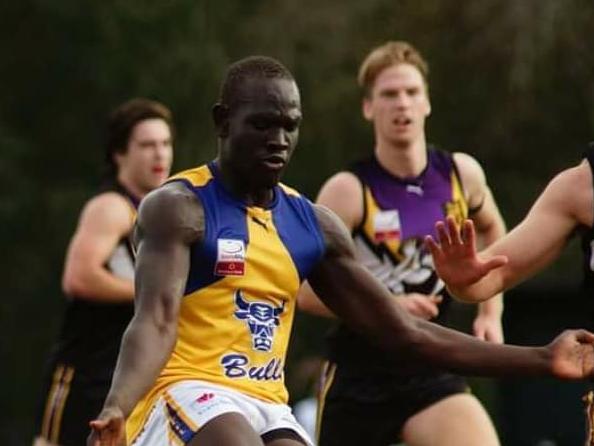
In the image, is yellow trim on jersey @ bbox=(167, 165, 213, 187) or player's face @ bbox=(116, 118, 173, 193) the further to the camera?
player's face @ bbox=(116, 118, 173, 193)

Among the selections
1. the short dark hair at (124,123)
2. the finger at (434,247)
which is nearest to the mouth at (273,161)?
the finger at (434,247)

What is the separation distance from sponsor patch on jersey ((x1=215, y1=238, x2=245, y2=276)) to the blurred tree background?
43.5ft

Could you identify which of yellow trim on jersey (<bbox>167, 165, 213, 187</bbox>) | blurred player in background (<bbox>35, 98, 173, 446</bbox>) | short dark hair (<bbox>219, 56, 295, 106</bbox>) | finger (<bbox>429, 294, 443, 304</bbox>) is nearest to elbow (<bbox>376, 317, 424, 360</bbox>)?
yellow trim on jersey (<bbox>167, 165, 213, 187</bbox>)

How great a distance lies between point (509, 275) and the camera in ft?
24.5

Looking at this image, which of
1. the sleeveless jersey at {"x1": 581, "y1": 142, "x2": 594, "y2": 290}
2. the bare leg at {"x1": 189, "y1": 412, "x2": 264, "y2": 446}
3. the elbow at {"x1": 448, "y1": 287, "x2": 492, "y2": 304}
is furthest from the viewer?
the elbow at {"x1": 448, "y1": 287, "x2": 492, "y2": 304}

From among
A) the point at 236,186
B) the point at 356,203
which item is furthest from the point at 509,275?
the point at 356,203

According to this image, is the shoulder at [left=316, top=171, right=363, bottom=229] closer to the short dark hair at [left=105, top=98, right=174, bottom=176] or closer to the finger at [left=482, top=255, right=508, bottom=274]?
the short dark hair at [left=105, top=98, right=174, bottom=176]

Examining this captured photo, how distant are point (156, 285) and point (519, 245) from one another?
1297 mm

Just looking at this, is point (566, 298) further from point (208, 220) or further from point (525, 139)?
point (208, 220)

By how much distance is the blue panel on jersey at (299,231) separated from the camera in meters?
7.22

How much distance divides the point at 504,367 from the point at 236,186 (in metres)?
1.04

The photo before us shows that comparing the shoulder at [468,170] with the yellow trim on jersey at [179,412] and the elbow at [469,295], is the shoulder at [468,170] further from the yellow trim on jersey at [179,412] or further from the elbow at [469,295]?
the yellow trim on jersey at [179,412]

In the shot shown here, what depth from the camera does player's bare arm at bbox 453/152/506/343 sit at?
955 centimetres

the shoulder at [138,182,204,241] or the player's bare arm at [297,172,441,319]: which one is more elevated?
the player's bare arm at [297,172,441,319]
